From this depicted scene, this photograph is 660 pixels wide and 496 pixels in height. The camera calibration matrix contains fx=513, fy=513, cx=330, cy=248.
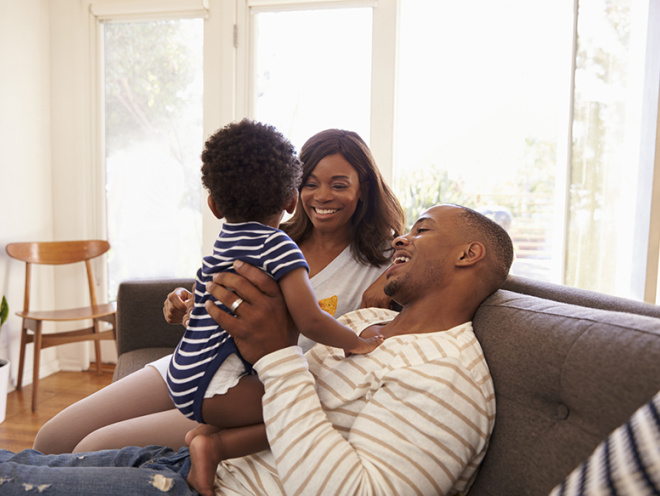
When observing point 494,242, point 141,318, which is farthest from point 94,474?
point 141,318

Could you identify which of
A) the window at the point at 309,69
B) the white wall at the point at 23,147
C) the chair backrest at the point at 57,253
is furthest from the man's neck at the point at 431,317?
the white wall at the point at 23,147

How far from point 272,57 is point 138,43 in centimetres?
105

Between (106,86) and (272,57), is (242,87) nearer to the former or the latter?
(272,57)

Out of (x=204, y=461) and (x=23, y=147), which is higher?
(x=23, y=147)

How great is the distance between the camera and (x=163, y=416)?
5.19 ft

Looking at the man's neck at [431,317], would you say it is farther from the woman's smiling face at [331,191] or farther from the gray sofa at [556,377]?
the woman's smiling face at [331,191]

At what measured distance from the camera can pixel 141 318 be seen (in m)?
2.30

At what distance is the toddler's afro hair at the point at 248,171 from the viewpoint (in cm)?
114

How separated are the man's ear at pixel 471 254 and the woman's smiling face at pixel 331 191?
2.01 feet

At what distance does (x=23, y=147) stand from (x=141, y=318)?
7.13 feet

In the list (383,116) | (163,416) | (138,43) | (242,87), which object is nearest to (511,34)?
(383,116)

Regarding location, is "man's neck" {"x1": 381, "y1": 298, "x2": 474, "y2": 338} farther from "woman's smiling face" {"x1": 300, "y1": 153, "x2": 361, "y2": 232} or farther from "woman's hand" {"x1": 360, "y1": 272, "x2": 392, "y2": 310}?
"woman's smiling face" {"x1": 300, "y1": 153, "x2": 361, "y2": 232}

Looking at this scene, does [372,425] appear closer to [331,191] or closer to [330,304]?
[330,304]

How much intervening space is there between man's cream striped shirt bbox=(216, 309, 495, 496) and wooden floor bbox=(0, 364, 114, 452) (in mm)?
2260
